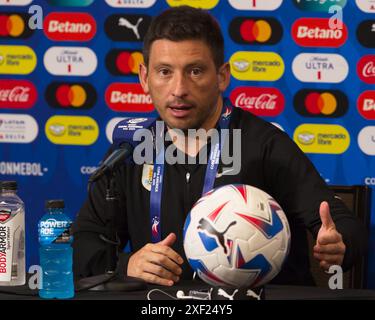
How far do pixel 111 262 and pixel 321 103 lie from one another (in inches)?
73.9

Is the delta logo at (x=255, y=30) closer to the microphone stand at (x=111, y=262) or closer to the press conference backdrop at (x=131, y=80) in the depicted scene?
the press conference backdrop at (x=131, y=80)

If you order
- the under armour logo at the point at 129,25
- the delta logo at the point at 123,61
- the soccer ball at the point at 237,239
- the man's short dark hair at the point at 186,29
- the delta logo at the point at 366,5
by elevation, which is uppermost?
the delta logo at the point at 366,5

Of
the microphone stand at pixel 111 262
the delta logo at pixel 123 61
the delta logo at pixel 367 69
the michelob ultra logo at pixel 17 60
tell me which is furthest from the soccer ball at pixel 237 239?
the michelob ultra logo at pixel 17 60

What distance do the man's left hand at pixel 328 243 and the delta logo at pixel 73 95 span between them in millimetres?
1991

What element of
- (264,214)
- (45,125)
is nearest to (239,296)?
(264,214)

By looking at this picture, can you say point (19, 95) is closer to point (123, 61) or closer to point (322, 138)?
point (123, 61)

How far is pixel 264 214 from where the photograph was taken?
5.38 feet

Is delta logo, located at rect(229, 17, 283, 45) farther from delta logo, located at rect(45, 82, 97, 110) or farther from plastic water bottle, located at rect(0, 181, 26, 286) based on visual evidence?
plastic water bottle, located at rect(0, 181, 26, 286)

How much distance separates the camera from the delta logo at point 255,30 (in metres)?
3.54

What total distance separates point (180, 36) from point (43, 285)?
0.93 m

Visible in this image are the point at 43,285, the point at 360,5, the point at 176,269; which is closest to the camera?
the point at 43,285

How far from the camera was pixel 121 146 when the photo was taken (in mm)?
1963

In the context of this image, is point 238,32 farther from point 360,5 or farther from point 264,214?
point 264,214
